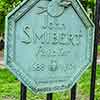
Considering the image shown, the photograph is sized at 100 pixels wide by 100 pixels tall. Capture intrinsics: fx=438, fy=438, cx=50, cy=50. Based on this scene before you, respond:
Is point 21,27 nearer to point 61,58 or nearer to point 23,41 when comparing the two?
point 23,41

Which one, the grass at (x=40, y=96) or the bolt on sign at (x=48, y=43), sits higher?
the bolt on sign at (x=48, y=43)

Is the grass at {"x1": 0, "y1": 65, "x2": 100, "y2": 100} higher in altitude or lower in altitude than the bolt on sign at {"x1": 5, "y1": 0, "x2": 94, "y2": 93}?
lower

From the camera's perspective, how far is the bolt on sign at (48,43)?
323 cm

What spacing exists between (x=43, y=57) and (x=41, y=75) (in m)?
0.14

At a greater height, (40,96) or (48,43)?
(48,43)

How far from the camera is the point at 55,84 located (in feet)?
11.4

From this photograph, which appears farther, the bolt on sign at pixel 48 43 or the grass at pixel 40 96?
the grass at pixel 40 96

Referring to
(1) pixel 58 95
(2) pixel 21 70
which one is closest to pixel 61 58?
(2) pixel 21 70

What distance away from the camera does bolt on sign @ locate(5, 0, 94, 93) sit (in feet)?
10.6

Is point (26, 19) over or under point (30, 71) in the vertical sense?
over

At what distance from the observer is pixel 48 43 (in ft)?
11.2

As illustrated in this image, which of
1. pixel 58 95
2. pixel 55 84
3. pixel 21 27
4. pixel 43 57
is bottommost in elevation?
pixel 58 95

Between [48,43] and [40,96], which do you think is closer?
[48,43]

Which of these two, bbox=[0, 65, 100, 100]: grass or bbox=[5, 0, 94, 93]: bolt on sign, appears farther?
bbox=[0, 65, 100, 100]: grass
